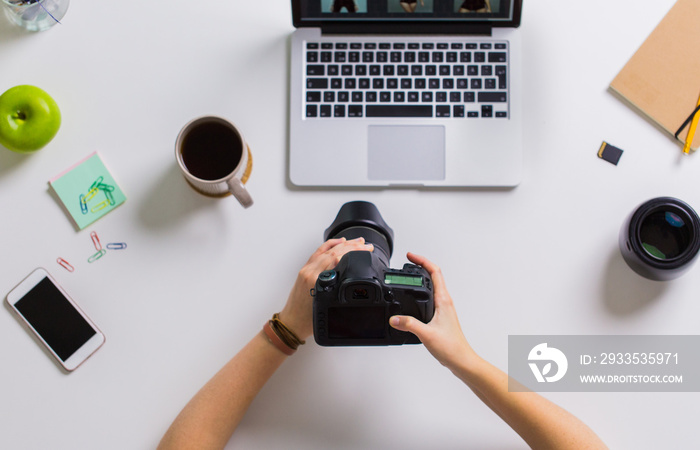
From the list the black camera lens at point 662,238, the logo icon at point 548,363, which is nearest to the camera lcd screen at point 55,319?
the logo icon at point 548,363

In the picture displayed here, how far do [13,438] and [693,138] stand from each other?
122cm

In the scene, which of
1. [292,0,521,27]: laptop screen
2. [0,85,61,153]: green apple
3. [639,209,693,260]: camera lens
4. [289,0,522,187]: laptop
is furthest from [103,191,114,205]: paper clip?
[639,209,693,260]: camera lens

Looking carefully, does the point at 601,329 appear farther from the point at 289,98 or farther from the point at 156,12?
the point at 156,12

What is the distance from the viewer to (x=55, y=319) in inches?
40.1

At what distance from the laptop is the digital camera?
25 centimetres

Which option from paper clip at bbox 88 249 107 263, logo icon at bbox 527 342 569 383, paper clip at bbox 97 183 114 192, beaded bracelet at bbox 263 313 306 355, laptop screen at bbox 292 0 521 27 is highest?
laptop screen at bbox 292 0 521 27

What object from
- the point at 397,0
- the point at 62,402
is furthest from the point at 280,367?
the point at 397,0

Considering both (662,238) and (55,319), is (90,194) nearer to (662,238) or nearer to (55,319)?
(55,319)

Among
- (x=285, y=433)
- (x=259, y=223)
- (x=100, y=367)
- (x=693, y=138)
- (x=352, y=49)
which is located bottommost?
(x=285, y=433)

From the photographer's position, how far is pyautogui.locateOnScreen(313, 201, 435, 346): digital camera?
764 millimetres

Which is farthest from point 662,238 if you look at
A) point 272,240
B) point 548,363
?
point 272,240

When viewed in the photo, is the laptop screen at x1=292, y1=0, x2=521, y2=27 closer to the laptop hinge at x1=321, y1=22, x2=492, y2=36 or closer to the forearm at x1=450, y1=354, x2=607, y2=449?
the laptop hinge at x1=321, y1=22, x2=492, y2=36

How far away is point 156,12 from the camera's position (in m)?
1.06

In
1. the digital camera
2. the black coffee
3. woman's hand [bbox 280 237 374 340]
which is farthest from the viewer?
the black coffee
